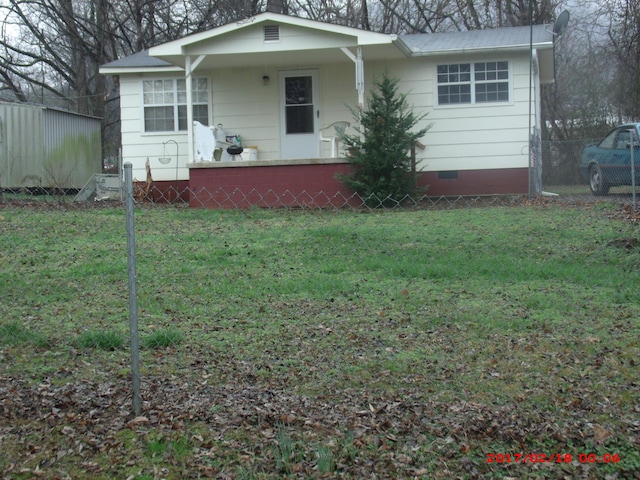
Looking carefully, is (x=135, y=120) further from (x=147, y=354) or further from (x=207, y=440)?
(x=207, y=440)

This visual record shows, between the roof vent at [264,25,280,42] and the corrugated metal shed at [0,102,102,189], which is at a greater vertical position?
the roof vent at [264,25,280,42]

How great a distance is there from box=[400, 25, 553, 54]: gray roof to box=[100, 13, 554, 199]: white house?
26mm

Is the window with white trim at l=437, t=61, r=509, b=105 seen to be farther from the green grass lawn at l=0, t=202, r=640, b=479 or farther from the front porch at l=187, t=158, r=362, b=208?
the green grass lawn at l=0, t=202, r=640, b=479

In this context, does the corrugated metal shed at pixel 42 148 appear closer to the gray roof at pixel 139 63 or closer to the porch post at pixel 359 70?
the gray roof at pixel 139 63

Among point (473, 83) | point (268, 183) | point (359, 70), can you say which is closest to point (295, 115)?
point (359, 70)

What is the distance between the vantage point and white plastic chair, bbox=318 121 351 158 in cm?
1459

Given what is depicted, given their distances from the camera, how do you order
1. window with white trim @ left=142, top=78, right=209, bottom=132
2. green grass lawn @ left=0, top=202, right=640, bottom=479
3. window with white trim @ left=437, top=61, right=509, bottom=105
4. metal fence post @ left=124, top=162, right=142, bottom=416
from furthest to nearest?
window with white trim @ left=142, top=78, right=209, bottom=132
window with white trim @ left=437, top=61, right=509, bottom=105
metal fence post @ left=124, top=162, right=142, bottom=416
green grass lawn @ left=0, top=202, right=640, bottom=479

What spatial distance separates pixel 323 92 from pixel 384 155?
11.4 ft

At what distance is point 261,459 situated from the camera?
398 centimetres

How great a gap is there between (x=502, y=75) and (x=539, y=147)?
1725 mm

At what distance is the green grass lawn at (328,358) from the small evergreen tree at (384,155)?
12.2 ft

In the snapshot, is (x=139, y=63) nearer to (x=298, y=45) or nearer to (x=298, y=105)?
(x=298, y=105)

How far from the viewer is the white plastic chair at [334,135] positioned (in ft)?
47.9

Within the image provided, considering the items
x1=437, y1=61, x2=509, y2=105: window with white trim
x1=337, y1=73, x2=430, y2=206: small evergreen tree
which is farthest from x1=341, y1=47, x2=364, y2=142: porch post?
x1=437, y1=61, x2=509, y2=105: window with white trim
